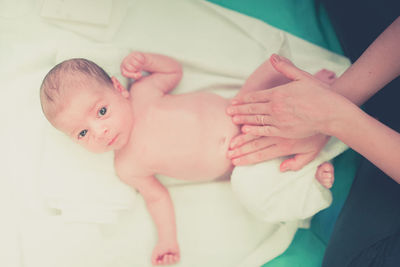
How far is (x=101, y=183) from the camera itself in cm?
116

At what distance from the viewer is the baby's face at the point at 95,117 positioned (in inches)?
38.6

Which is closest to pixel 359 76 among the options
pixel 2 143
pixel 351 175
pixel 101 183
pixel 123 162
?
pixel 351 175

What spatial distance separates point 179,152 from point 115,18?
57 cm

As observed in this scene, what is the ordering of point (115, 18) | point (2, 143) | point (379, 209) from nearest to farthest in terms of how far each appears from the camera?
1. point (379, 209)
2. point (2, 143)
3. point (115, 18)

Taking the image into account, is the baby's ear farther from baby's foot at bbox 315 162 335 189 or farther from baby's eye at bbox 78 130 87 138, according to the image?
baby's foot at bbox 315 162 335 189

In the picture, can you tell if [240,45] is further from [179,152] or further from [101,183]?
[101,183]

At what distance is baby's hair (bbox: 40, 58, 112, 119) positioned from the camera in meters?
0.97

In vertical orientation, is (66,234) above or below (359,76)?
below

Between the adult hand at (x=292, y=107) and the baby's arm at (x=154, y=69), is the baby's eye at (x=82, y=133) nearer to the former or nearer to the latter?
the baby's arm at (x=154, y=69)

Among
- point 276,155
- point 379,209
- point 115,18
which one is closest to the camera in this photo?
point 379,209

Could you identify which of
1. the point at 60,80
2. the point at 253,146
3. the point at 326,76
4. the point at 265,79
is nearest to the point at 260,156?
the point at 253,146

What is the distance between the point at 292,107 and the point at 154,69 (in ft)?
1.68

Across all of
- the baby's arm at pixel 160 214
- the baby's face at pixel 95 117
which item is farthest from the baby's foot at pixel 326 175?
the baby's face at pixel 95 117

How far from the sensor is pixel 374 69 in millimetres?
904
